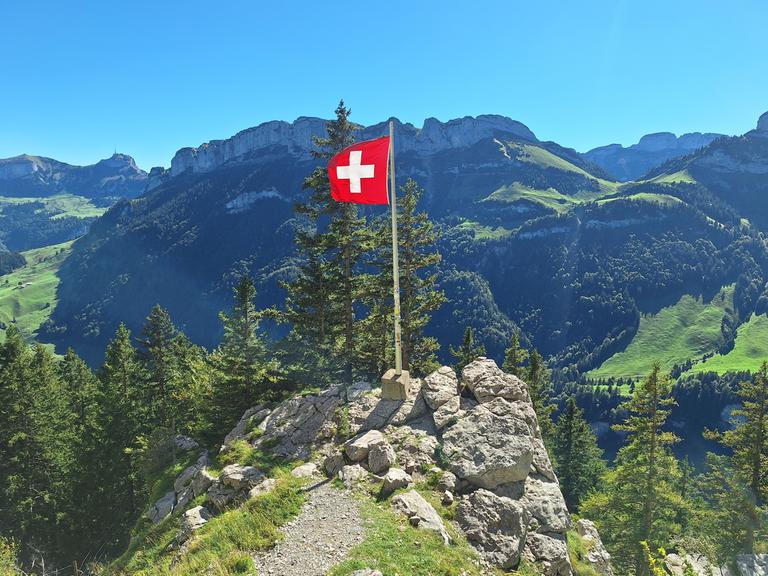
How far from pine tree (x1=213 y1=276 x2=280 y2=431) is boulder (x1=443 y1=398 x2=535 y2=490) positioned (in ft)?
39.7

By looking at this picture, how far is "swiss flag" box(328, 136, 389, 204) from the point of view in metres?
19.0

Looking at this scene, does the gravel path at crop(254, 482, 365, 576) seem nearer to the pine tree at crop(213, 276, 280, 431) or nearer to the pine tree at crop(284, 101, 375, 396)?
the pine tree at crop(213, 276, 280, 431)

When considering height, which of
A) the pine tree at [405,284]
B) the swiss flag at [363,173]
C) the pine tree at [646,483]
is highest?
the swiss flag at [363,173]

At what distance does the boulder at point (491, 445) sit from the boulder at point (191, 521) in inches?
362

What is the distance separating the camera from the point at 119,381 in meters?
41.9

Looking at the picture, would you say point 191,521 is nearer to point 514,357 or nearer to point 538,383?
point 514,357

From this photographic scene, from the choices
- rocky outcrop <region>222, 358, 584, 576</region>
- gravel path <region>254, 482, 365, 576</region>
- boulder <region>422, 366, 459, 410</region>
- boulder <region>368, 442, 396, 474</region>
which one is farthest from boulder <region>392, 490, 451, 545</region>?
boulder <region>422, 366, 459, 410</region>

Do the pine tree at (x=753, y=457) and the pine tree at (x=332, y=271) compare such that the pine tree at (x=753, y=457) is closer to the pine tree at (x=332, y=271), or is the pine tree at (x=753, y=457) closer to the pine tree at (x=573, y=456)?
the pine tree at (x=332, y=271)

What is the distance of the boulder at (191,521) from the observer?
1536 centimetres

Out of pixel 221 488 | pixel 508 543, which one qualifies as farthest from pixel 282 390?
pixel 508 543

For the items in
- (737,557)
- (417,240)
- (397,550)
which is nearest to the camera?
(397,550)

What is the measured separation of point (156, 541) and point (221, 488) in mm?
2796

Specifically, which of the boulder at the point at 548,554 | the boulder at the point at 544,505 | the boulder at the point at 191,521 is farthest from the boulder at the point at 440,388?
the boulder at the point at 191,521

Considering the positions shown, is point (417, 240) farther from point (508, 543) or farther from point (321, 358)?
point (508, 543)
